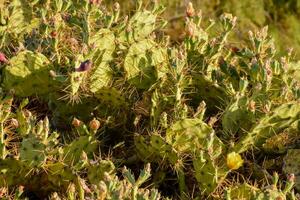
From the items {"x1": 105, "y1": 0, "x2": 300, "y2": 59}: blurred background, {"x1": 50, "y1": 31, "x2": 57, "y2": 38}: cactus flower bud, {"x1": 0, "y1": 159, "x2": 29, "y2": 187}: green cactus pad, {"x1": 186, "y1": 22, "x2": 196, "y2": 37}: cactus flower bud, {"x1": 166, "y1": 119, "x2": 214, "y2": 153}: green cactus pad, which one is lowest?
{"x1": 105, "y1": 0, "x2": 300, "y2": 59}: blurred background

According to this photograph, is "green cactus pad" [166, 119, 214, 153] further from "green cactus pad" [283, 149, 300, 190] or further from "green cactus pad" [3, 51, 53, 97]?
"green cactus pad" [3, 51, 53, 97]

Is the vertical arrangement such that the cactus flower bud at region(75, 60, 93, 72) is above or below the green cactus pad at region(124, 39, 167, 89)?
above

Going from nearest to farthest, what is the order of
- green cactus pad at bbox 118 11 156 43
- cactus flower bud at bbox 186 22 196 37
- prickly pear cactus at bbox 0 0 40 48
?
cactus flower bud at bbox 186 22 196 37 → green cactus pad at bbox 118 11 156 43 → prickly pear cactus at bbox 0 0 40 48

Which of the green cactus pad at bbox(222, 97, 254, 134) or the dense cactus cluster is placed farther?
the green cactus pad at bbox(222, 97, 254, 134)

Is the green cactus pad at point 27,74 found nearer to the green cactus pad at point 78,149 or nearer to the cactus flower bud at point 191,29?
the green cactus pad at point 78,149

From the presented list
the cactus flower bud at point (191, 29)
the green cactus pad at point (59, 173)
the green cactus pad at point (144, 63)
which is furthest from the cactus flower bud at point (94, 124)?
the cactus flower bud at point (191, 29)

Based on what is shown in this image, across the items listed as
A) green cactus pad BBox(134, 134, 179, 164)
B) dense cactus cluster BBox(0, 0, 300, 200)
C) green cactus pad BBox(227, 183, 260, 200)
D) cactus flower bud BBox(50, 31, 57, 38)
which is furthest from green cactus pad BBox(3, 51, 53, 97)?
green cactus pad BBox(227, 183, 260, 200)

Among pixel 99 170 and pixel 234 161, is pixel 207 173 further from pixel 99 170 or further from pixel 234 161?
pixel 99 170

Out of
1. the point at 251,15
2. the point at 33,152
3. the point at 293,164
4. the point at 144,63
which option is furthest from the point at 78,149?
the point at 251,15

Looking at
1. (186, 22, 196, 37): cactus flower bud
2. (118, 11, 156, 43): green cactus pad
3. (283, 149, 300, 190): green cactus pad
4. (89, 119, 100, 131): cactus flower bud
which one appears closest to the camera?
(89, 119, 100, 131): cactus flower bud
